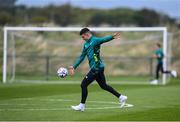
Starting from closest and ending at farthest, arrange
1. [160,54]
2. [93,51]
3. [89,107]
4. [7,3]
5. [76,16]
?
[93,51]
[89,107]
[160,54]
[7,3]
[76,16]

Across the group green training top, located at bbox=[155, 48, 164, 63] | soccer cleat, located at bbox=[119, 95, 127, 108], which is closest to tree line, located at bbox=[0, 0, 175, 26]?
green training top, located at bbox=[155, 48, 164, 63]

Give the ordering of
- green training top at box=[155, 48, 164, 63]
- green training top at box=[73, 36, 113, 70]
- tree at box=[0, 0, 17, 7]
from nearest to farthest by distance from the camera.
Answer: green training top at box=[73, 36, 113, 70] < green training top at box=[155, 48, 164, 63] < tree at box=[0, 0, 17, 7]

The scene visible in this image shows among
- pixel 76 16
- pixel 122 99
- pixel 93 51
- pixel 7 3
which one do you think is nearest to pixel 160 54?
pixel 122 99

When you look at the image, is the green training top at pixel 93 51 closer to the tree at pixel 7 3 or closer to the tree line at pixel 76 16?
the tree at pixel 7 3

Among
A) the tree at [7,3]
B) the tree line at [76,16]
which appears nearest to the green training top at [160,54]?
the tree at [7,3]

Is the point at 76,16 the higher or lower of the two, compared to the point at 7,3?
lower

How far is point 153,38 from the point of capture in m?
48.7

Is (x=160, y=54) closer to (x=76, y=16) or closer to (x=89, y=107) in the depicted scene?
(x=89, y=107)

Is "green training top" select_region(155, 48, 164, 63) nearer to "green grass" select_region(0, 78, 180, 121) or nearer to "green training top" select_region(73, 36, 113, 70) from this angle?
"green grass" select_region(0, 78, 180, 121)

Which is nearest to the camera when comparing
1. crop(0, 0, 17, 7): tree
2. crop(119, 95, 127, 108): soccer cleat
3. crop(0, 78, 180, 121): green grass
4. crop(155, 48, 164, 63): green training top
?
crop(0, 78, 180, 121): green grass

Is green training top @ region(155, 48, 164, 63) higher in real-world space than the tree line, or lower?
lower

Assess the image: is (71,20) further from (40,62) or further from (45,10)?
(40,62)

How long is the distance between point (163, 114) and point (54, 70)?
91.7ft

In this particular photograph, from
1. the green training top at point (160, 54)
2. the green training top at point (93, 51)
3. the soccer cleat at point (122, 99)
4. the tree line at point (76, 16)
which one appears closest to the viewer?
the green training top at point (93, 51)
